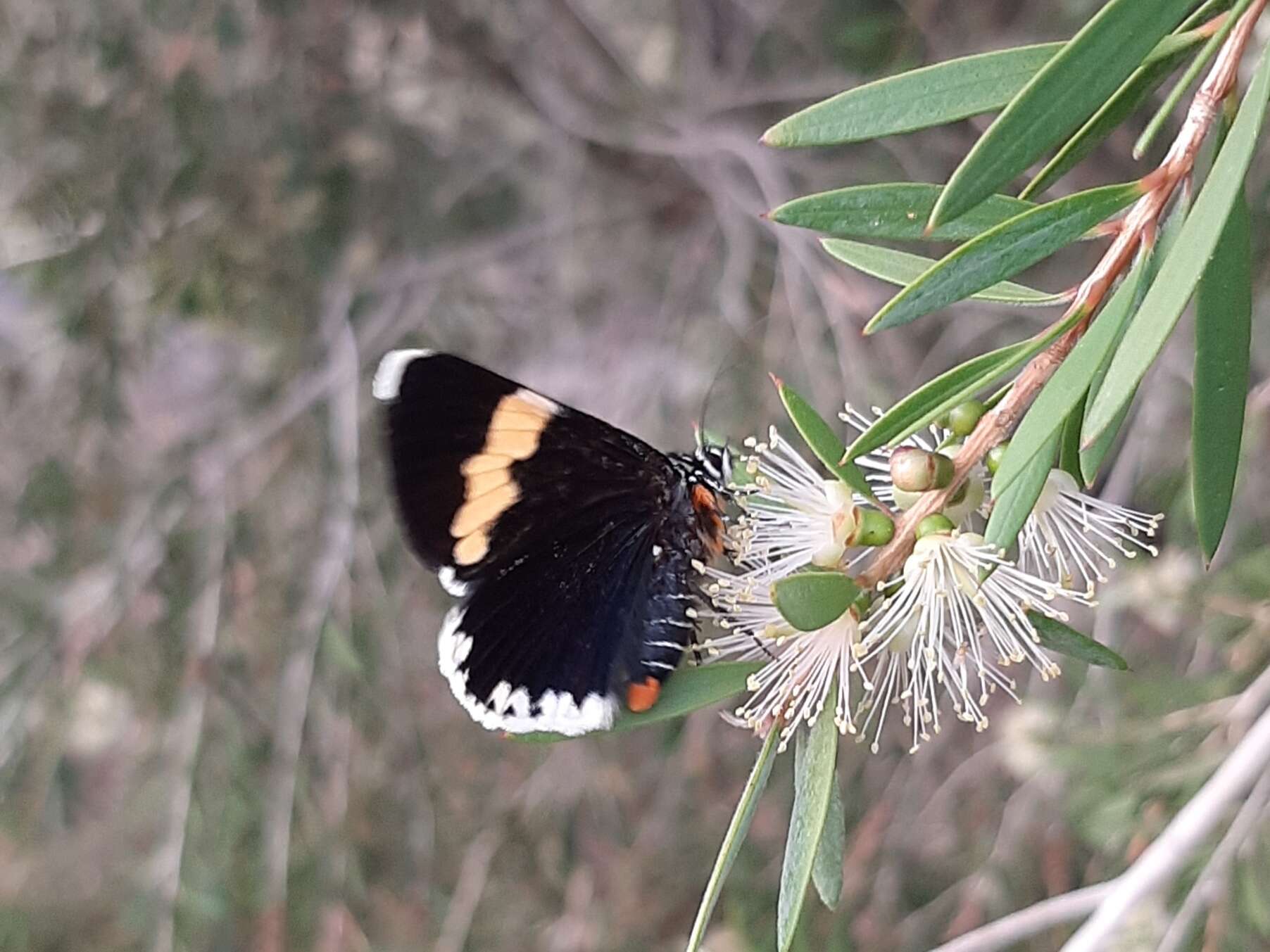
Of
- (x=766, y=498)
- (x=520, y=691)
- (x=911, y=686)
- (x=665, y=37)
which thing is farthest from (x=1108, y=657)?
(x=665, y=37)

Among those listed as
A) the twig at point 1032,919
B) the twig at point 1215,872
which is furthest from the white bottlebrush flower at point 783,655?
the twig at point 1215,872

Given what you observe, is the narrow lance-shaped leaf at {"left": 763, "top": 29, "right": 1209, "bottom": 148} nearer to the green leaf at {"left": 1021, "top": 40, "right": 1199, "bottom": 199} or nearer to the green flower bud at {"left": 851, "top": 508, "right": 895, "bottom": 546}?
the green leaf at {"left": 1021, "top": 40, "right": 1199, "bottom": 199}

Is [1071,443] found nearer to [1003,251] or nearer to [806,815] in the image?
[1003,251]

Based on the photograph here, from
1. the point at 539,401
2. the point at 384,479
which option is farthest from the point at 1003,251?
the point at 384,479

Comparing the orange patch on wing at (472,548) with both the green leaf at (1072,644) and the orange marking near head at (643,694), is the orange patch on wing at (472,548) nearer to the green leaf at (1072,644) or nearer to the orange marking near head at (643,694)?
the orange marking near head at (643,694)

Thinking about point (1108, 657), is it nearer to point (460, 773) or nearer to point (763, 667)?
point (763, 667)

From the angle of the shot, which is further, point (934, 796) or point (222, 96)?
point (934, 796)
